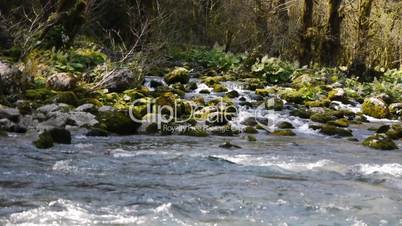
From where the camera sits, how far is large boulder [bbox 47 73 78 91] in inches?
547

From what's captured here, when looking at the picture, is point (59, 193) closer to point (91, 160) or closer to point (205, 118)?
point (91, 160)

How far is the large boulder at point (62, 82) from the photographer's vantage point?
45.6ft

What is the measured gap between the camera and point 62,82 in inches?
Result: 550

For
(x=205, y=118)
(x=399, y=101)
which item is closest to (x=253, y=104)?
(x=205, y=118)

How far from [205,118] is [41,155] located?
5.09 metres

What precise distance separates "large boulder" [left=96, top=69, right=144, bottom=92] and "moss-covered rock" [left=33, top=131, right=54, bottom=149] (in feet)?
17.3

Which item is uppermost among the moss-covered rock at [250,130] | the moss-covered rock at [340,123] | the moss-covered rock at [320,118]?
the moss-covered rock at [320,118]

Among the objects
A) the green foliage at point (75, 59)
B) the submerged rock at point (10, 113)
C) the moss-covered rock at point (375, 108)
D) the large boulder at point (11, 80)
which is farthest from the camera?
the green foliage at point (75, 59)

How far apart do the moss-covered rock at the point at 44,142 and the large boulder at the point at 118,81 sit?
529 centimetres

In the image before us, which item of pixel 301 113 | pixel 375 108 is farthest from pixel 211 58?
pixel 301 113

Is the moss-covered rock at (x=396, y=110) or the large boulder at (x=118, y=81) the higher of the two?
the large boulder at (x=118, y=81)

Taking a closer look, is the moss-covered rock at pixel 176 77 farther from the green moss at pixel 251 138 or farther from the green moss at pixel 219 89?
the green moss at pixel 251 138

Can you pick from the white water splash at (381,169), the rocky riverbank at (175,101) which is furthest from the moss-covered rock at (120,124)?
the white water splash at (381,169)

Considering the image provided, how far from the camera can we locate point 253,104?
15492 mm
